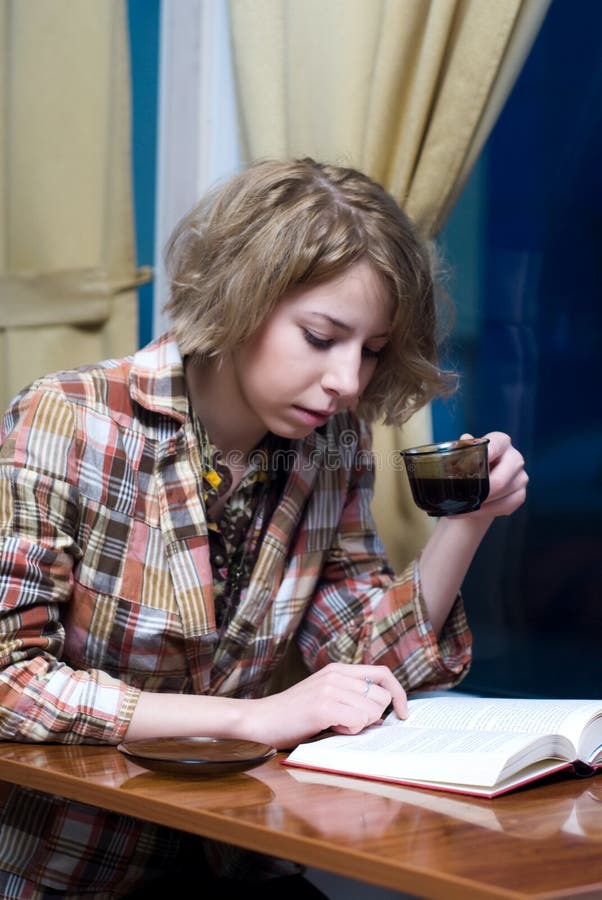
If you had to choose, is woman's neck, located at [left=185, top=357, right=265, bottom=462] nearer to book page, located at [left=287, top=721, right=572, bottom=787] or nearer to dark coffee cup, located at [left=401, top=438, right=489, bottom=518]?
dark coffee cup, located at [left=401, top=438, right=489, bottom=518]

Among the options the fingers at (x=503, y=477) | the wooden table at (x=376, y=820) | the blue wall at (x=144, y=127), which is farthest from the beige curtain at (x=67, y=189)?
the wooden table at (x=376, y=820)

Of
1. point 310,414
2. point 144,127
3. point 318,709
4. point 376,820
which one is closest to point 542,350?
point 310,414

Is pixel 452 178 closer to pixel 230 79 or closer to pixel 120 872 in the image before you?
pixel 230 79

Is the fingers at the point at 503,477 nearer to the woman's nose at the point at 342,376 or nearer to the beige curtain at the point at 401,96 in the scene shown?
the woman's nose at the point at 342,376

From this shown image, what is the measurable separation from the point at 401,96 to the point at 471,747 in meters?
1.37

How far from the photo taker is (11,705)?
1290mm

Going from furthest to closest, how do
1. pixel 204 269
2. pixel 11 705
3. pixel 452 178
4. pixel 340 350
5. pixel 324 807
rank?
pixel 452 178 < pixel 204 269 < pixel 340 350 < pixel 11 705 < pixel 324 807

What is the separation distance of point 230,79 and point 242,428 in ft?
4.23

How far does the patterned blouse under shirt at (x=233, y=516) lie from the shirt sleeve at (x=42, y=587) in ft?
0.90

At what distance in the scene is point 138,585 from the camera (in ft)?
5.14

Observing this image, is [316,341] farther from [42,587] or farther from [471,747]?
[471,747]

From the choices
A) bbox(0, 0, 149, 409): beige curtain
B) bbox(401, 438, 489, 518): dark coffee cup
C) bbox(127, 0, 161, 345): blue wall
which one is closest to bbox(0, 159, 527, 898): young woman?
bbox(401, 438, 489, 518): dark coffee cup

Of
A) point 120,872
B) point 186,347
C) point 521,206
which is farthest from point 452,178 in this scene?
point 120,872

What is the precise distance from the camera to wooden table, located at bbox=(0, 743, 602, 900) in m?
0.84
